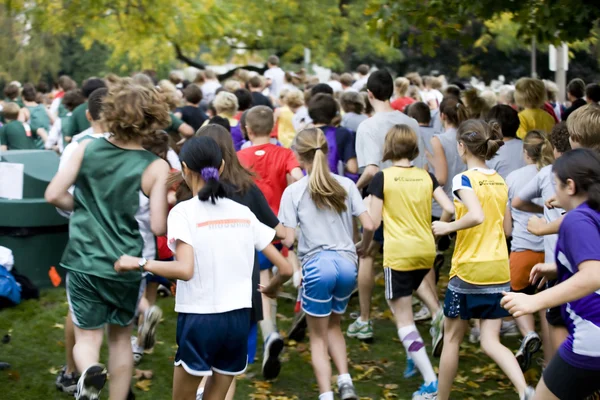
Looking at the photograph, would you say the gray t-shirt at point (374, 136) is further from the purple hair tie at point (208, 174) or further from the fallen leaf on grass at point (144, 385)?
the purple hair tie at point (208, 174)

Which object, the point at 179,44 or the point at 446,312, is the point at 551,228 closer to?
the point at 446,312

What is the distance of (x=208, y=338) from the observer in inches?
183

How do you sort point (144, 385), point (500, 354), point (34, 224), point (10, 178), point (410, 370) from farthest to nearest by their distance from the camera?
point (34, 224) < point (10, 178) < point (410, 370) < point (144, 385) < point (500, 354)

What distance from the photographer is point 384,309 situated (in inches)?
371

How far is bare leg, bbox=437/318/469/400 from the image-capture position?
19.7 ft

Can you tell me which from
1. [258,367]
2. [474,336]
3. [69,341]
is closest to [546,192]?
[474,336]

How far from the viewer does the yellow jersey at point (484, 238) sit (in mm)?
5950

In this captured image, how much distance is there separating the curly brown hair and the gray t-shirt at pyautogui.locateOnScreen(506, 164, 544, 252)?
2927mm

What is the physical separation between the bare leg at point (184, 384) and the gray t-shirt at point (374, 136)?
3699mm

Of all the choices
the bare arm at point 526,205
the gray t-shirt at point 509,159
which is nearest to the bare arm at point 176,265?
the bare arm at point 526,205

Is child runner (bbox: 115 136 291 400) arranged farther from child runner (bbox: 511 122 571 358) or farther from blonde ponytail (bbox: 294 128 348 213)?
child runner (bbox: 511 122 571 358)

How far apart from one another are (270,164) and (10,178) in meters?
2.34

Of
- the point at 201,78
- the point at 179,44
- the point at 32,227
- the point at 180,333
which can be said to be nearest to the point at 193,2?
the point at 201,78

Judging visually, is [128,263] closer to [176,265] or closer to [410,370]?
[176,265]
